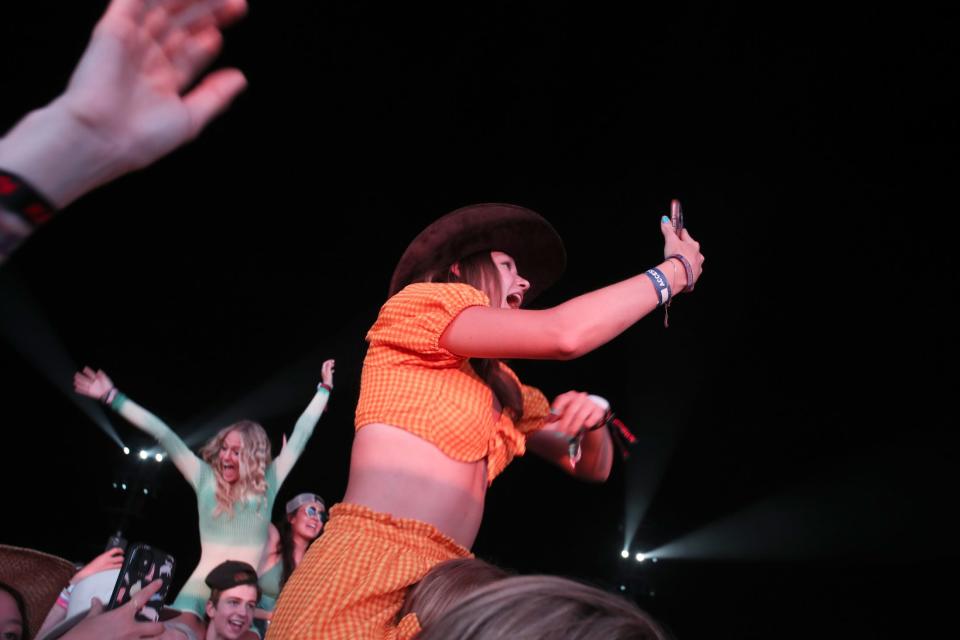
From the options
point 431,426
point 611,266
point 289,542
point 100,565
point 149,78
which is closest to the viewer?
point 149,78

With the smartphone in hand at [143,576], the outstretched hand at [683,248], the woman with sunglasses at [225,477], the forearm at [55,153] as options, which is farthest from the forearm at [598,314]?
the woman with sunglasses at [225,477]

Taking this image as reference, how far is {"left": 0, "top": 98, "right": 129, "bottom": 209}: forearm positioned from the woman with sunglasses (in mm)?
3564

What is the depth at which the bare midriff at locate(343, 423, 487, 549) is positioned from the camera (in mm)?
1310

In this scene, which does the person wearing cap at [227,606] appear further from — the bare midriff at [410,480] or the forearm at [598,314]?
the forearm at [598,314]

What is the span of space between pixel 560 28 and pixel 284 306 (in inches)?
179

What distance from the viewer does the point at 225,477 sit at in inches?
159

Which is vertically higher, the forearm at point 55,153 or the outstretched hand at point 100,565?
the forearm at point 55,153

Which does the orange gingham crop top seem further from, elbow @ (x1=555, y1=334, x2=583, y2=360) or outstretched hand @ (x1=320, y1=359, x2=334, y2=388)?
outstretched hand @ (x1=320, y1=359, x2=334, y2=388)

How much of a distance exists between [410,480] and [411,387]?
0.68ft

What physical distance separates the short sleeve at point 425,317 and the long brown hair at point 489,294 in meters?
0.18

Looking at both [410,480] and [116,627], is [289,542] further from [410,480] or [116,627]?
[410,480]

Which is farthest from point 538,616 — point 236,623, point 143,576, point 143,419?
point 143,419

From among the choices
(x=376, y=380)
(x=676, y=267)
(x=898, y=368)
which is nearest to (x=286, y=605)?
(x=376, y=380)

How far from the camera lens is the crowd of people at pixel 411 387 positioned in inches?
24.2
